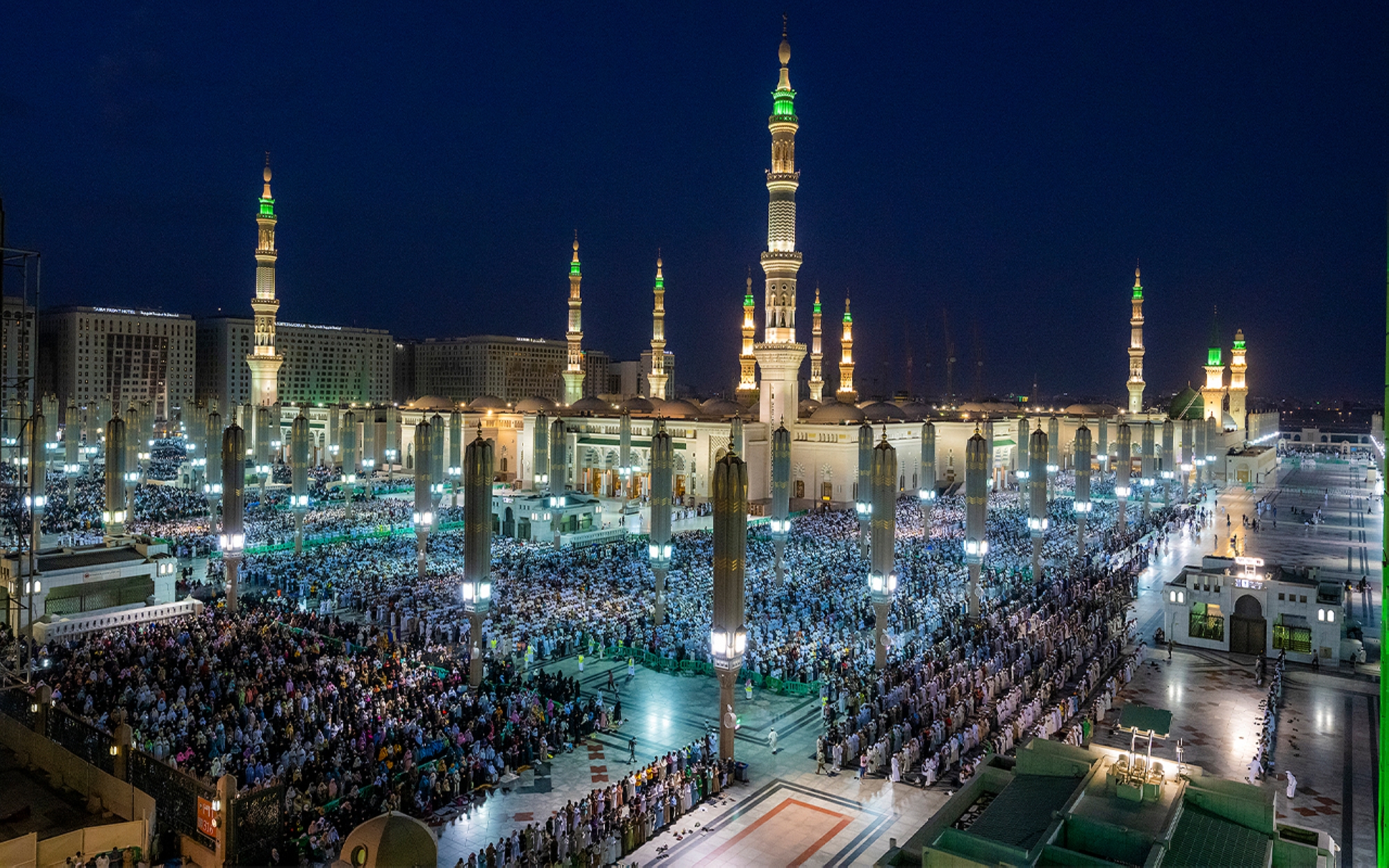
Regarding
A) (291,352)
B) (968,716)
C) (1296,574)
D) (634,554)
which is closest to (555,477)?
(634,554)

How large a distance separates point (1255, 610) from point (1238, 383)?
234 ft

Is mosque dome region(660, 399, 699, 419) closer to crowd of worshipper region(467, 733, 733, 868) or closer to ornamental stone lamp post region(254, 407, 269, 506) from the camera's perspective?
ornamental stone lamp post region(254, 407, 269, 506)

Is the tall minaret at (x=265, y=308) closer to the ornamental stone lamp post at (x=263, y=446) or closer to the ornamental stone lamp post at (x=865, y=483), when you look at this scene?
the ornamental stone lamp post at (x=263, y=446)

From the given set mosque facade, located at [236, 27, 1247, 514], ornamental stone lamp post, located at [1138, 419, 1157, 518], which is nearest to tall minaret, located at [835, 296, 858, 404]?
mosque facade, located at [236, 27, 1247, 514]

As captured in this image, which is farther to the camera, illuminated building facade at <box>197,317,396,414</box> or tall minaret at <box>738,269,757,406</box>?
illuminated building facade at <box>197,317,396,414</box>

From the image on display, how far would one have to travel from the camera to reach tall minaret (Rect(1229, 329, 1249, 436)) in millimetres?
80562

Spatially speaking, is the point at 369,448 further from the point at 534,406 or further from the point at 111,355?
the point at 111,355

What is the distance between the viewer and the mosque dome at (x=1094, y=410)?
72562 millimetres

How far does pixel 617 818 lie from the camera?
1167cm

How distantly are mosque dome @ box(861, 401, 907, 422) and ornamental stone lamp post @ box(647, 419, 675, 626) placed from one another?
26569 mm

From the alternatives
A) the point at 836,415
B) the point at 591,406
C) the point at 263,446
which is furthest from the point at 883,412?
the point at 263,446

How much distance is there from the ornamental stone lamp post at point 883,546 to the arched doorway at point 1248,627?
835 cm

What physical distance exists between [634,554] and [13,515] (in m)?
23.9

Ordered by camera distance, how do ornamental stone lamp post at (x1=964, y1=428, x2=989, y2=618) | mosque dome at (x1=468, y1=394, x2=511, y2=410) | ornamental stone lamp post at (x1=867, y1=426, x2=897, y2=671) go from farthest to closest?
mosque dome at (x1=468, y1=394, x2=511, y2=410) → ornamental stone lamp post at (x1=964, y1=428, x2=989, y2=618) → ornamental stone lamp post at (x1=867, y1=426, x2=897, y2=671)
